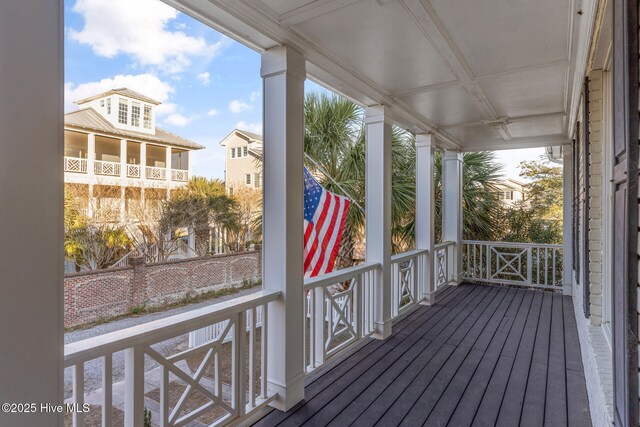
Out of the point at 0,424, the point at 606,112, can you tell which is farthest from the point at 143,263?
the point at 606,112

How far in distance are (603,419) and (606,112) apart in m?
1.81

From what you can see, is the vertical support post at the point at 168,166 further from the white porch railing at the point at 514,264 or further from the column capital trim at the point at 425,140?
the white porch railing at the point at 514,264

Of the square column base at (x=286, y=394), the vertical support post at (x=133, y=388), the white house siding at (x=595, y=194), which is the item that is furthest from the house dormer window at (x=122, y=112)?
Result: the white house siding at (x=595, y=194)

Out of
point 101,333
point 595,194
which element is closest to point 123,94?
point 101,333

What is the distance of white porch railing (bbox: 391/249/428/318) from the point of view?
13.3 ft

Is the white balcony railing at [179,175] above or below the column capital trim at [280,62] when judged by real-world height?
below

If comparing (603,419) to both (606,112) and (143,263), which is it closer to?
(606,112)

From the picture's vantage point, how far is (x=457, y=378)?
272cm

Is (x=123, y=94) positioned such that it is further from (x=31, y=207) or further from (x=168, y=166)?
(x=31, y=207)

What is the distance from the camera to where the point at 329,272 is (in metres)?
3.06

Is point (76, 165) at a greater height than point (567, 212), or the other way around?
point (76, 165)

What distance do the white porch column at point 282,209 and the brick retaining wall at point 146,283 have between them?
6.96 ft

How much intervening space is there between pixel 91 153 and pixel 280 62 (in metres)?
2.08

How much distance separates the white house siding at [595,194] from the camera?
91.7 inches
